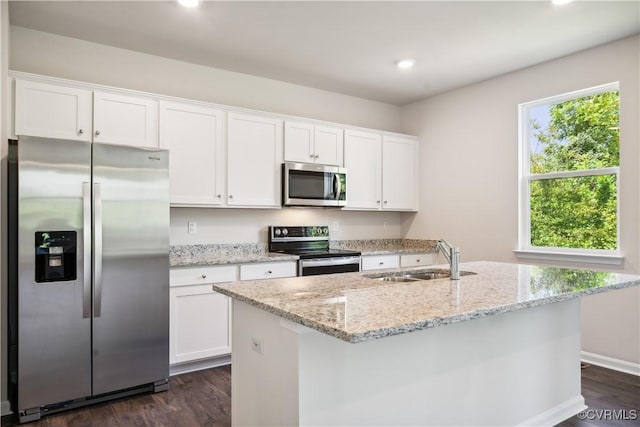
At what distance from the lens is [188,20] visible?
3.02 meters

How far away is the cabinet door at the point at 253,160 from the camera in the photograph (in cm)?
374

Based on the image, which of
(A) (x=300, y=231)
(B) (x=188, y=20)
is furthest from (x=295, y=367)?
(A) (x=300, y=231)

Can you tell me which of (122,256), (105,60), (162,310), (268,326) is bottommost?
(162,310)

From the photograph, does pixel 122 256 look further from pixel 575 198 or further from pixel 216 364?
pixel 575 198

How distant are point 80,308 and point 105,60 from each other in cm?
201

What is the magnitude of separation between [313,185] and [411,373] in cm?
258

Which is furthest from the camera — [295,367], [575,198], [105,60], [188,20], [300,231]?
[300,231]

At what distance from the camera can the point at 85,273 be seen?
269cm

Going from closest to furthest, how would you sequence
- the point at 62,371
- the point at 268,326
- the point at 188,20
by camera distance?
the point at 268,326 → the point at 62,371 → the point at 188,20

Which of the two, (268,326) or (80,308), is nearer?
(268,326)

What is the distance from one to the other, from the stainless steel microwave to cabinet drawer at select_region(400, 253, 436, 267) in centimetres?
91

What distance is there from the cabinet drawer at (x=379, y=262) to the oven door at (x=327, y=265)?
137 mm

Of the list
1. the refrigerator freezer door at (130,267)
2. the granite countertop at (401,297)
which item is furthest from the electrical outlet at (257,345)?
the refrigerator freezer door at (130,267)

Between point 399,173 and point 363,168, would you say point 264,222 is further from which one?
point 399,173
